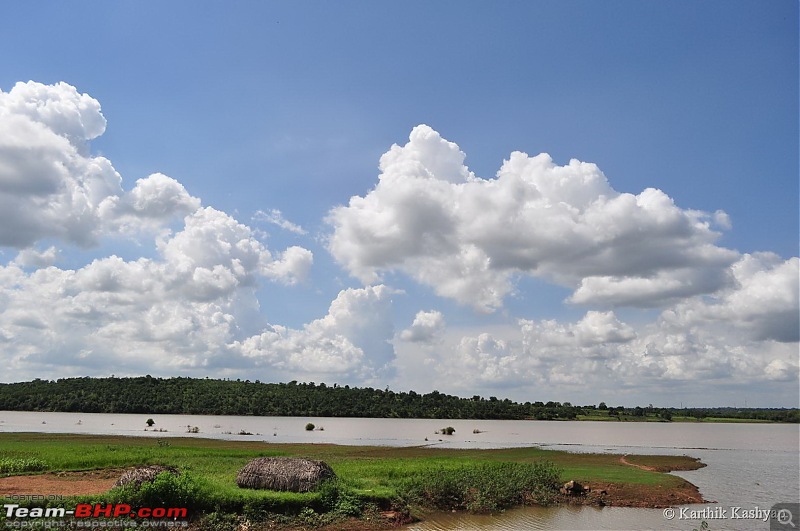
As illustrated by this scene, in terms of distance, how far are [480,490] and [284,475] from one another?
983 cm

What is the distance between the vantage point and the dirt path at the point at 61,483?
23.3 m

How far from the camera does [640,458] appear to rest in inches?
2125

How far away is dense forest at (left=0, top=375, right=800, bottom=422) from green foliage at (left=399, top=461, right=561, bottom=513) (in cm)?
13969

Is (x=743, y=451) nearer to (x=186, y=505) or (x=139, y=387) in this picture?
(x=186, y=505)

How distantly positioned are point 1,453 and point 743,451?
3011 inches

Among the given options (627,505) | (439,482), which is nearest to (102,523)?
(439,482)

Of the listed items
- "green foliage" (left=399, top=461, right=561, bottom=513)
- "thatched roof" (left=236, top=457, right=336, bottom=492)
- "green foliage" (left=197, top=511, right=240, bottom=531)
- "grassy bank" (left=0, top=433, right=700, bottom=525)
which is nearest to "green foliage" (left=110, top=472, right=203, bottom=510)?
"grassy bank" (left=0, top=433, right=700, bottom=525)

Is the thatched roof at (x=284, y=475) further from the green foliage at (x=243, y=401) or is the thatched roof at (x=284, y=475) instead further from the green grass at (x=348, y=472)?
the green foliage at (x=243, y=401)

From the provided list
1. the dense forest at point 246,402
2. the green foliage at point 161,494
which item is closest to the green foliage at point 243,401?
the dense forest at point 246,402

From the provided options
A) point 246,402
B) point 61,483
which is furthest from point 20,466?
point 246,402

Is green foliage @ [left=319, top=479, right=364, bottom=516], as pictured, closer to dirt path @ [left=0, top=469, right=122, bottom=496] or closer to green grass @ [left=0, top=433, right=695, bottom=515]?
green grass @ [left=0, top=433, right=695, bottom=515]

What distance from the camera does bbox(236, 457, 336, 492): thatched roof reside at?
23344 mm

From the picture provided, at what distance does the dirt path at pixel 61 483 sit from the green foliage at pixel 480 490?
13778mm

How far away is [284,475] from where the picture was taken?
77.5 ft
